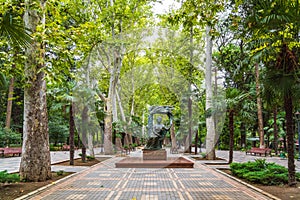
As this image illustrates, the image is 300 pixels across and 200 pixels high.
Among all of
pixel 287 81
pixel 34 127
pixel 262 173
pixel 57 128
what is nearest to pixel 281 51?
pixel 287 81

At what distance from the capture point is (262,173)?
10.0 m

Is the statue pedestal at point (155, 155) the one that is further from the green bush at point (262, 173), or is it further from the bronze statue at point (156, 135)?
the green bush at point (262, 173)

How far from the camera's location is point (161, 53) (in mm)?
32219

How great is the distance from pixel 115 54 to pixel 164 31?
1050 cm

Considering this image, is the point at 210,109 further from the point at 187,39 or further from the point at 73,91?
the point at 187,39

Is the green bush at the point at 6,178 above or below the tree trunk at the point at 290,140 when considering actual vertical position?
below

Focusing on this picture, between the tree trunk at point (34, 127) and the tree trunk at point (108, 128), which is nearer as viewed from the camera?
the tree trunk at point (34, 127)

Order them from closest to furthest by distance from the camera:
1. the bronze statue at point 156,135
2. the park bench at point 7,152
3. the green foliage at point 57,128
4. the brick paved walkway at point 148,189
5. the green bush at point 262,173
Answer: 1. the brick paved walkway at point 148,189
2. the green bush at point 262,173
3. the bronze statue at point 156,135
4. the park bench at point 7,152
5. the green foliage at point 57,128

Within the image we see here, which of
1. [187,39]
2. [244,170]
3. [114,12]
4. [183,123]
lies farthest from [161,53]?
[244,170]

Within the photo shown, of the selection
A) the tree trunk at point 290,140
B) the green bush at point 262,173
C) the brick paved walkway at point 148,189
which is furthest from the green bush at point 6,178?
the tree trunk at point 290,140

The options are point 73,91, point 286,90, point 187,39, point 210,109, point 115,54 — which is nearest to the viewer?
point 286,90

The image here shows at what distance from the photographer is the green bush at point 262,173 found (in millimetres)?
9602

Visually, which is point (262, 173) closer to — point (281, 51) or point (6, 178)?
point (281, 51)

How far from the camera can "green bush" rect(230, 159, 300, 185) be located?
378 inches
